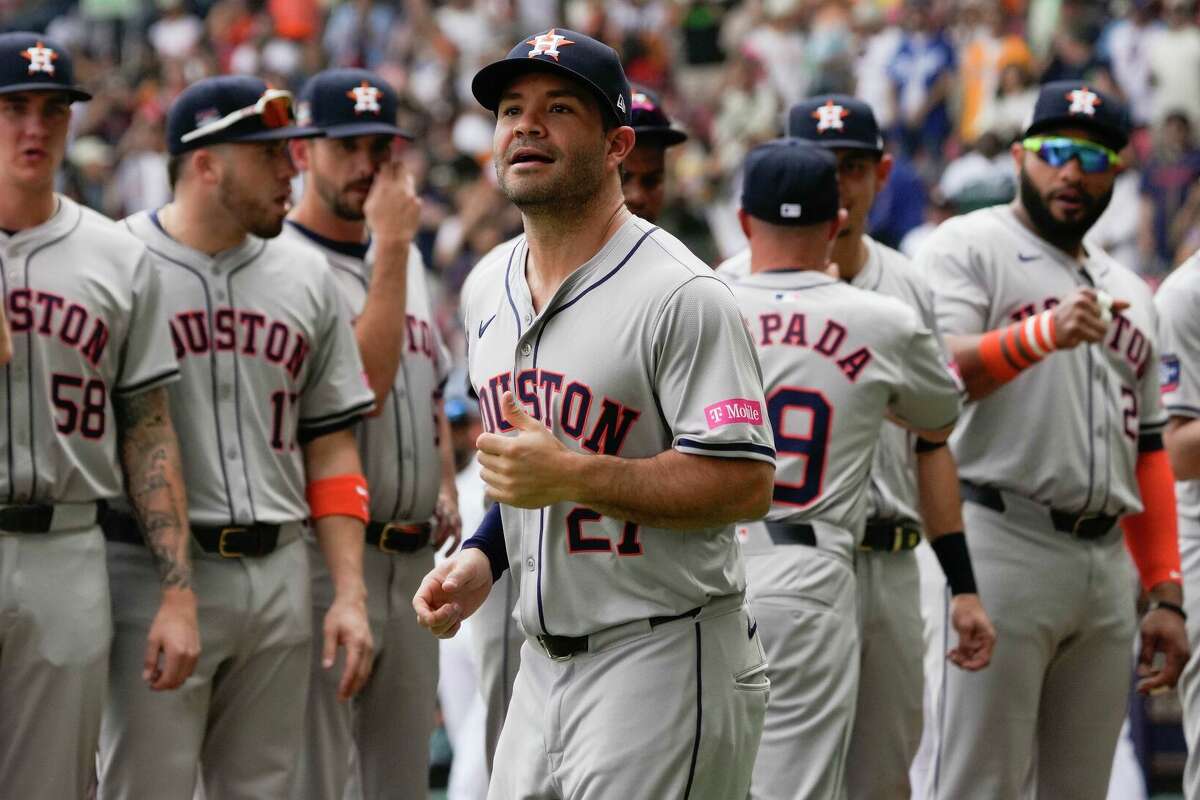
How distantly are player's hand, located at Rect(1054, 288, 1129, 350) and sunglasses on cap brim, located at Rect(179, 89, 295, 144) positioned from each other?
8.12 feet

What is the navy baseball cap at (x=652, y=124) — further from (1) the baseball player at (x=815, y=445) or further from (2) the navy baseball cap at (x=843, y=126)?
(1) the baseball player at (x=815, y=445)

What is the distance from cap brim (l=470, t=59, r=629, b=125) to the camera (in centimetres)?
367

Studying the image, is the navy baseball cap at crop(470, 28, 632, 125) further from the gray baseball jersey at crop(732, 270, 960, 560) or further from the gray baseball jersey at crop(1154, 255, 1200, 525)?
the gray baseball jersey at crop(1154, 255, 1200, 525)

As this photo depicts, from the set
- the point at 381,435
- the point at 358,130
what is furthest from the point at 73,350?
the point at 358,130

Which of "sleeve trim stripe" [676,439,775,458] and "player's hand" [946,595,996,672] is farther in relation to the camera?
"player's hand" [946,595,996,672]

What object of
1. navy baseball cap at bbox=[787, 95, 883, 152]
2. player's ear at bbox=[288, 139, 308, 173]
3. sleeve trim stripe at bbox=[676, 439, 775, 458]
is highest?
navy baseball cap at bbox=[787, 95, 883, 152]

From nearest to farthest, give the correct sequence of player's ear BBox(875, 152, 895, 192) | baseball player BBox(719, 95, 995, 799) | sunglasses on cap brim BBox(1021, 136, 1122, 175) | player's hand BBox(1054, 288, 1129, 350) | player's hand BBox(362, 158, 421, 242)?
player's hand BBox(1054, 288, 1129, 350) < baseball player BBox(719, 95, 995, 799) < player's hand BBox(362, 158, 421, 242) < sunglasses on cap brim BBox(1021, 136, 1122, 175) < player's ear BBox(875, 152, 895, 192)

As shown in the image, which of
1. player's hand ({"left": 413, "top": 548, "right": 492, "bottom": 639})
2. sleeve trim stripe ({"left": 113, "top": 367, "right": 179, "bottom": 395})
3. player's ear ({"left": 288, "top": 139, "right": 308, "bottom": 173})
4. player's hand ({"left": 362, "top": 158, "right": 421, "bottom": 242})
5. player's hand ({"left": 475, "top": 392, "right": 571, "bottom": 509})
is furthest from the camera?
player's ear ({"left": 288, "top": 139, "right": 308, "bottom": 173})

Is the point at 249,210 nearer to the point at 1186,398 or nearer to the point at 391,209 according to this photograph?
the point at 391,209

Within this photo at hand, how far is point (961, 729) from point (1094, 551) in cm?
75

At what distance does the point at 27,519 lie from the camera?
15.7ft

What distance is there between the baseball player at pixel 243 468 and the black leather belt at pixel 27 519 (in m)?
0.40

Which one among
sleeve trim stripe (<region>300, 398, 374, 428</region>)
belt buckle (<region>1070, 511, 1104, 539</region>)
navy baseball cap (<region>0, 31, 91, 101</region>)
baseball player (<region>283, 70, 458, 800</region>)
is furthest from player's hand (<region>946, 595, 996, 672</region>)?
navy baseball cap (<region>0, 31, 91, 101</region>)

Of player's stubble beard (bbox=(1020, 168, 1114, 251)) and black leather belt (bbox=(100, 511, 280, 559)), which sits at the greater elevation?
player's stubble beard (bbox=(1020, 168, 1114, 251))
